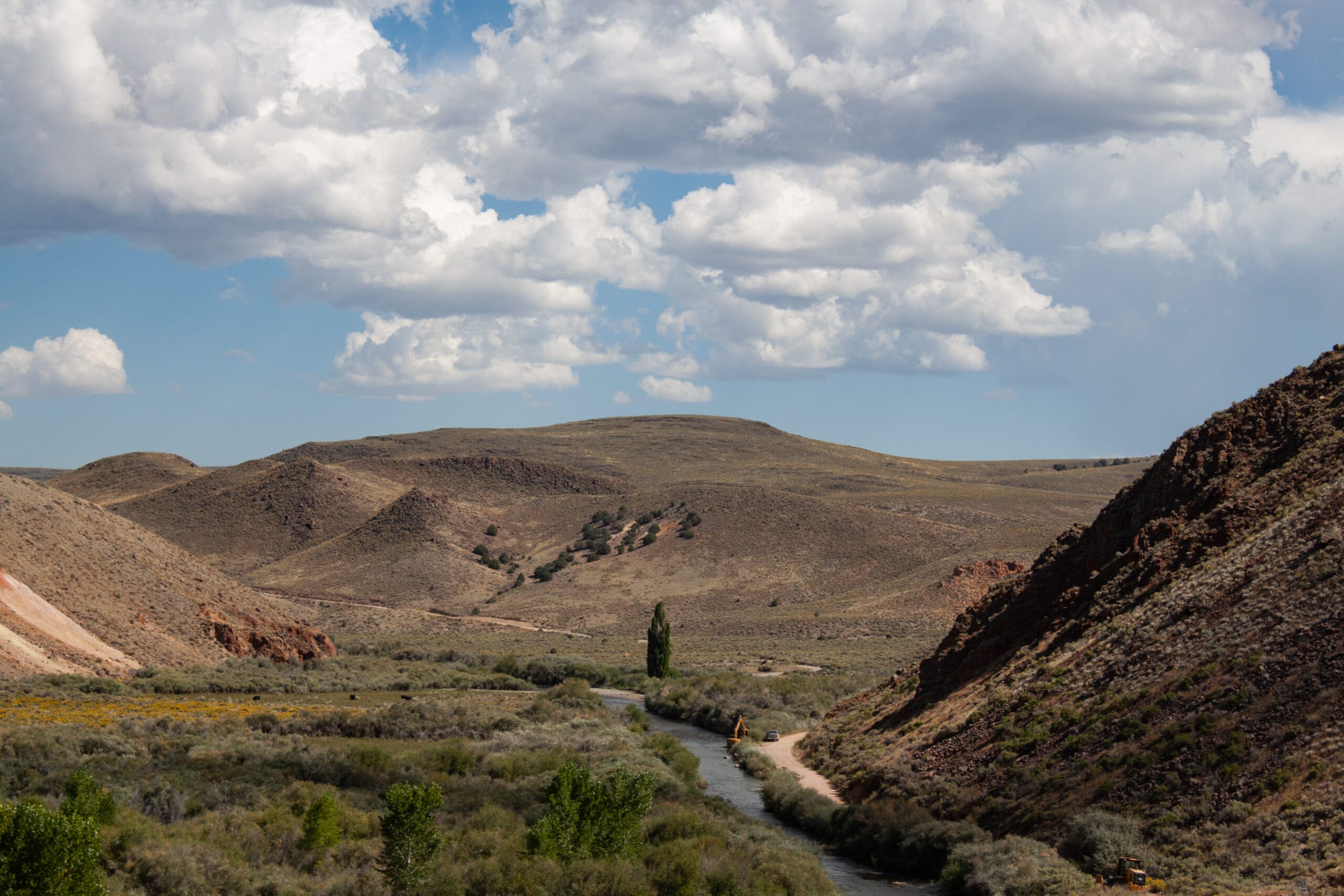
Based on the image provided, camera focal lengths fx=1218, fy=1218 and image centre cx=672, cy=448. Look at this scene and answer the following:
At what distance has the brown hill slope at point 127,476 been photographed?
160000 mm

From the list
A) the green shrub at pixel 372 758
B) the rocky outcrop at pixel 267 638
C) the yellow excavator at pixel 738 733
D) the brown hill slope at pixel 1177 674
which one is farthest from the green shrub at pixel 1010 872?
the rocky outcrop at pixel 267 638

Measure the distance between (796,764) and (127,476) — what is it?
493ft

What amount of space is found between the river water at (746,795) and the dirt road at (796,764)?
1.40m

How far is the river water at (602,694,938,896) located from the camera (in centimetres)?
2728

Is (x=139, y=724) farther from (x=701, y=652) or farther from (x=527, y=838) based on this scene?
(x=701, y=652)

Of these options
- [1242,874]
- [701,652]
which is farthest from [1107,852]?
[701,652]

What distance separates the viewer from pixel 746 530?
369 ft

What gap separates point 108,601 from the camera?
182ft

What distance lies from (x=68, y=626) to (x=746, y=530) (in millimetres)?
69157

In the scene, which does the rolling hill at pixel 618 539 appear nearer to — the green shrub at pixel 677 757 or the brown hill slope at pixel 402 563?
the brown hill slope at pixel 402 563

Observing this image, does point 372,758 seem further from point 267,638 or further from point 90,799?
point 267,638

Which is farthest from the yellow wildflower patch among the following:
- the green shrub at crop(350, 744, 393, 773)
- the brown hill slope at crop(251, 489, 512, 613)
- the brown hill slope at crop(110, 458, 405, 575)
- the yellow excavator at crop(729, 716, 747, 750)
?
the brown hill slope at crop(110, 458, 405, 575)

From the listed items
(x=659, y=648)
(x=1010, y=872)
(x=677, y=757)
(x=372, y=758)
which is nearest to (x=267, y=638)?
(x=659, y=648)

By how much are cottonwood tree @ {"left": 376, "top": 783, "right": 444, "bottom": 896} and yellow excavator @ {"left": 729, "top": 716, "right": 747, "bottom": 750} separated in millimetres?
26042
